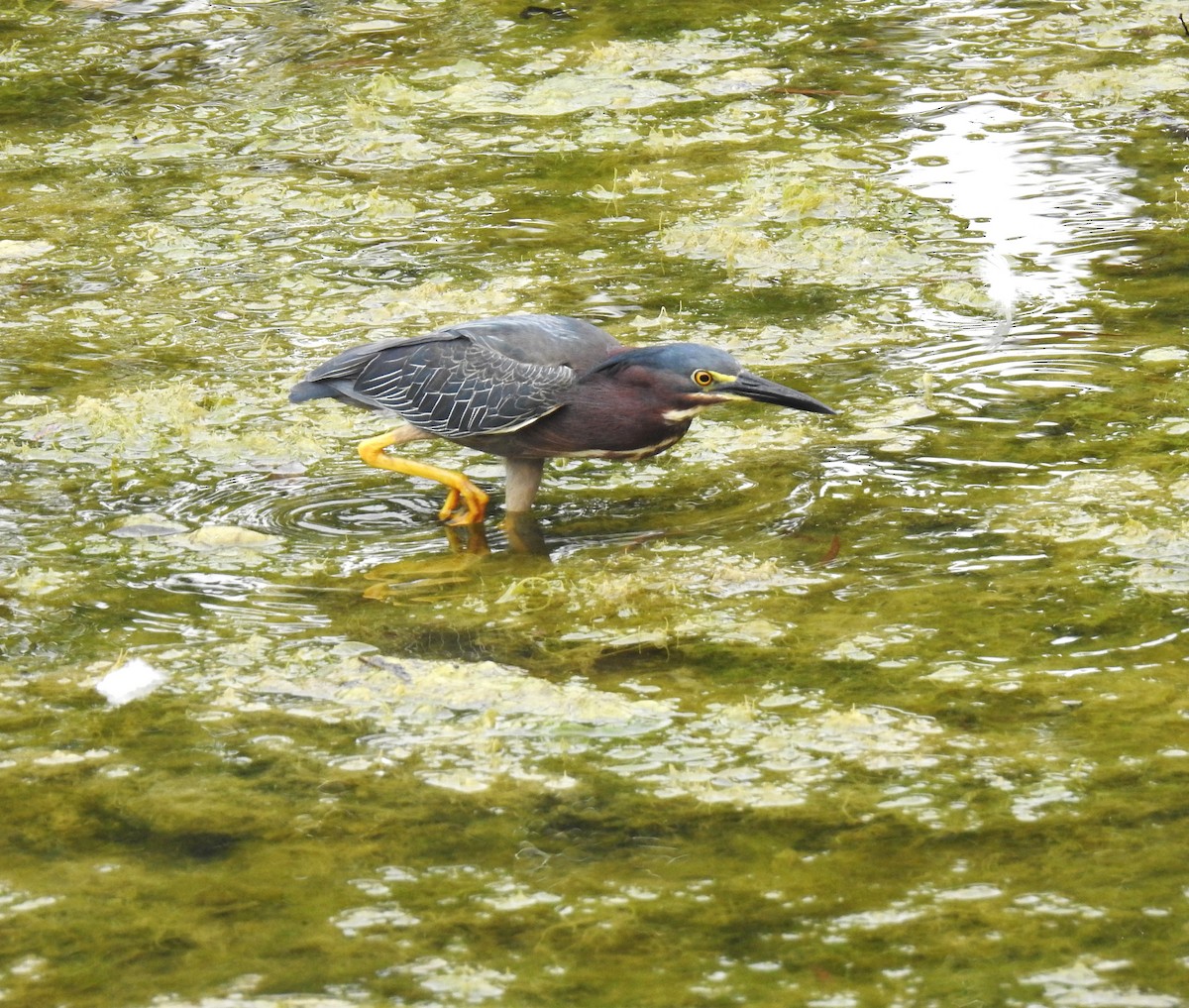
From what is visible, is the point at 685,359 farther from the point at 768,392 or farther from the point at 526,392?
the point at 526,392

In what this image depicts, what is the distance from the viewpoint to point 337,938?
11.1 ft

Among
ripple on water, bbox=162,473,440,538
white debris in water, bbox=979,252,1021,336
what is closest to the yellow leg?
ripple on water, bbox=162,473,440,538

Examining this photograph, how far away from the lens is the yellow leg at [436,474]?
5.65 m

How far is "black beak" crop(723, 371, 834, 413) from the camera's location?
5.26 m

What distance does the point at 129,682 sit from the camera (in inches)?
176

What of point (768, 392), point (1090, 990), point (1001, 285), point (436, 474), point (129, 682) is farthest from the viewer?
point (1001, 285)

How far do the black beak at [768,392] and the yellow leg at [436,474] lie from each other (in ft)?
3.16

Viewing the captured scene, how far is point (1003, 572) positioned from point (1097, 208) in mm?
3513

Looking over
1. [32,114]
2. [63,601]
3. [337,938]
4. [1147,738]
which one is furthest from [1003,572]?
[32,114]

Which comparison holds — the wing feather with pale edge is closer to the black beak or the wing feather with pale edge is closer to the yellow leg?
the yellow leg

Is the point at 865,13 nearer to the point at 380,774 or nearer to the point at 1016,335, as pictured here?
the point at 1016,335

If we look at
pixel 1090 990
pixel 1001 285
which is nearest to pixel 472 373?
pixel 1001 285

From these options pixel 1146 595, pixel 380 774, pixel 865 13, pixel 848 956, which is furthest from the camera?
pixel 865 13

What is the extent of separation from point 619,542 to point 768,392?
684 mm
